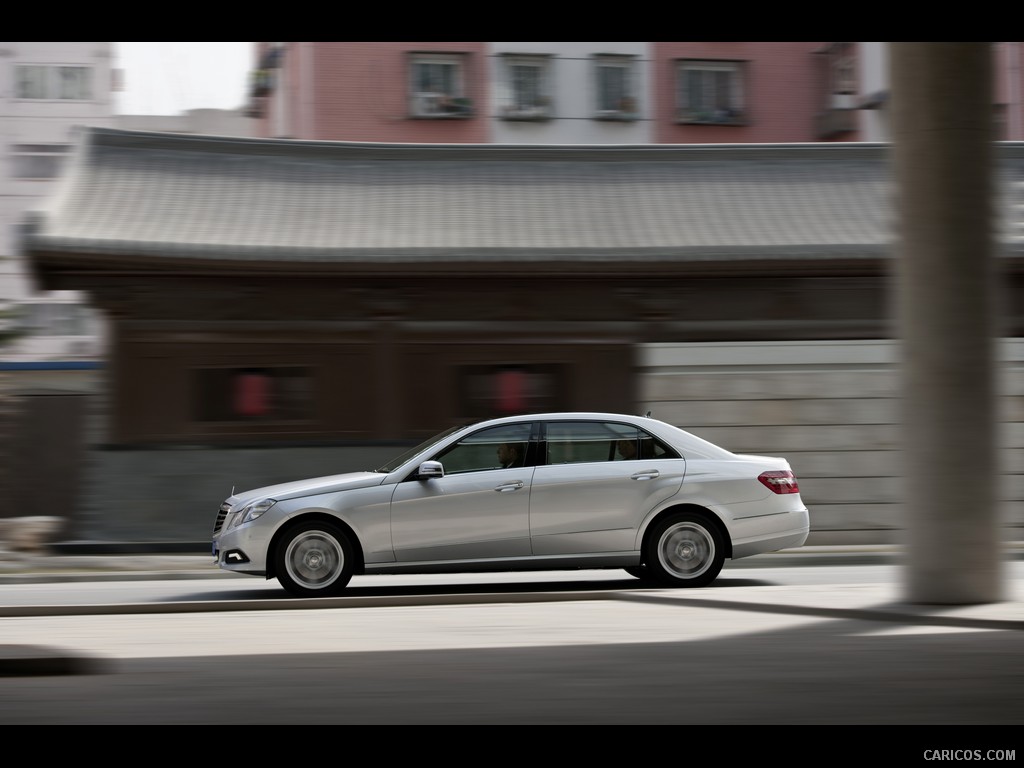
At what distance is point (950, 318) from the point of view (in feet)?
24.1

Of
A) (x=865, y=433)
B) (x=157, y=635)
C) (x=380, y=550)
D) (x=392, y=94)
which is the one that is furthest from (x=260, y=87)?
(x=157, y=635)

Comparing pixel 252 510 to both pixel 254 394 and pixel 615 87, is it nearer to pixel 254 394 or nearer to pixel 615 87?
pixel 254 394

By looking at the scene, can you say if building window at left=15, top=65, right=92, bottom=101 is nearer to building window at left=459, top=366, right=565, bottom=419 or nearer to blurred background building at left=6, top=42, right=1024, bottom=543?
blurred background building at left=6, top=42, right=1024, bottom=543

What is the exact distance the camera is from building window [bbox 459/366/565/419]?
1750 cm

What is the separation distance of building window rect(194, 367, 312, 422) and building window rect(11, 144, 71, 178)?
25072mm

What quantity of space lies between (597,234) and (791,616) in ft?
34.9

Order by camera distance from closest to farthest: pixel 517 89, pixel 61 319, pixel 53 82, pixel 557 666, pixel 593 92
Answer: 1. pixel 557 666
2. pixel 517 89
3. pixel 593 92
4. pixel 61 319
5. pixel 53 82

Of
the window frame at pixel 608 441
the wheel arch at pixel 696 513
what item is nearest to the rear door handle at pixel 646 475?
the window frame at pixel 608 441

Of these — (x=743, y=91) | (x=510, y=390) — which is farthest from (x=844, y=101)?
(x=510, y=390)

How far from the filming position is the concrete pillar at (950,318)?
736cm

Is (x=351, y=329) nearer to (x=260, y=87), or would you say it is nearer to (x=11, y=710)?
(x=11, y=710)

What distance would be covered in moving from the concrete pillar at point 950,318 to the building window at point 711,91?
23766 millimetres

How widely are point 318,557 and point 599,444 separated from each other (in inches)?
102

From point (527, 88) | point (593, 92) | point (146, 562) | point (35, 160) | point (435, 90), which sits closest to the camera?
point (146, 562)
